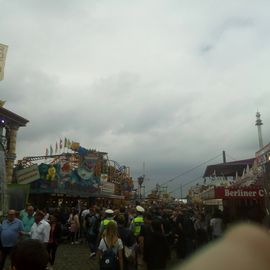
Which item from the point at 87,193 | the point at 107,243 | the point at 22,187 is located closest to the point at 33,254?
the point at 107,243

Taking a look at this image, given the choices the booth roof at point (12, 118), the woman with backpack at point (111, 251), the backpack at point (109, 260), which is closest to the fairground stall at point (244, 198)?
the woman with backpack at point (111, 251)

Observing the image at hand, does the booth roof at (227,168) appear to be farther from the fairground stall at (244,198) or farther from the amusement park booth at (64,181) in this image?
the fairground stall at (244,198)

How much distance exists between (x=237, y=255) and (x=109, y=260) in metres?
5.97

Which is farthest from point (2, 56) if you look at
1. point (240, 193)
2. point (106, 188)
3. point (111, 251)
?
point (111, 251)

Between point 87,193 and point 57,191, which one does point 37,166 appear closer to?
point 57,191

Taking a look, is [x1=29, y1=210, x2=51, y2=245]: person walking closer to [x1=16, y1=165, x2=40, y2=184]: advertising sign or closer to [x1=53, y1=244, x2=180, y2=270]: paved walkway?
[x1=53, y1=244, x2=180, y2=270]: paved walkway

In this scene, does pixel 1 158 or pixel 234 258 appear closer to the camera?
pixel 234 258

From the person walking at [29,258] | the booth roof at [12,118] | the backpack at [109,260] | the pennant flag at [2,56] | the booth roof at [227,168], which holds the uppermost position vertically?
the pennant flag at [2,56]

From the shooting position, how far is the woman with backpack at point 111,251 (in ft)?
24.6

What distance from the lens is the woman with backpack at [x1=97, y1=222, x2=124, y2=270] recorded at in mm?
7504

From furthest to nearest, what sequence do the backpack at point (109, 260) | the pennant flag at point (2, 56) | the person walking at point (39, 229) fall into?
the pennant flag at point (2, 56) < the person walking at point (39, 229) < the backpack at point (109, 260)

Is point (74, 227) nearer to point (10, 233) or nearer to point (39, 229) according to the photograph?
point (39, 229)

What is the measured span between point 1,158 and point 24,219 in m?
11.2

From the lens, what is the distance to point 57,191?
2853cm
